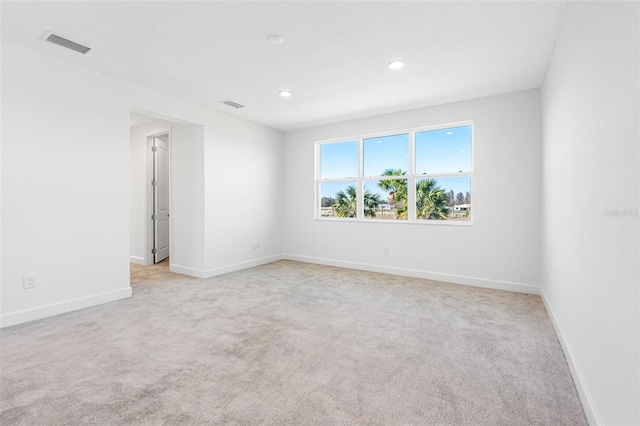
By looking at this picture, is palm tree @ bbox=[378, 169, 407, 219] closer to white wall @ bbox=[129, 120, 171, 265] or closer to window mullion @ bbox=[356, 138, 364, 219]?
window mullion @ bbox=[356, 138, 364, 219]

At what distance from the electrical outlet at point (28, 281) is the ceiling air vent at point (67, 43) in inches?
86.0

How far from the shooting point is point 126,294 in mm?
3686

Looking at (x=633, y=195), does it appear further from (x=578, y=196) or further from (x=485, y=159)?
(x=485, y=159)

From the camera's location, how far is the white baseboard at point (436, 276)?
397cm

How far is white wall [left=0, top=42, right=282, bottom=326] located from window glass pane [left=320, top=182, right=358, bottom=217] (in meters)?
2.68

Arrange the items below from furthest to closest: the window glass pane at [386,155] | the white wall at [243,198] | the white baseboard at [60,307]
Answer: the window glass pane at [386,155], the white wall at [243,198], the white baseboard at [60,307]

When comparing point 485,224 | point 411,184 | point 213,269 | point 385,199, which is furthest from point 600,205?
point 213,269

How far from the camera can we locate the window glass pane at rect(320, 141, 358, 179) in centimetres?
557

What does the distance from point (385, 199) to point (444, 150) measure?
1.19 metres

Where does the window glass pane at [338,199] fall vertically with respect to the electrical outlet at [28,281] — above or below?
above

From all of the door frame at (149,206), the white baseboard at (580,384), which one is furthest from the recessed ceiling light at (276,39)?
the door frame at (149,206)

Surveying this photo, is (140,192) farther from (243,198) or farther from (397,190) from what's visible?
(397,190)

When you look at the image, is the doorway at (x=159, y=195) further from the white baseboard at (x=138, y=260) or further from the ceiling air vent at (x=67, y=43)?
the ceiling air vent at (x=67, y=43)

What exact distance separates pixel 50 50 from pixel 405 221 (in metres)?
4.70
